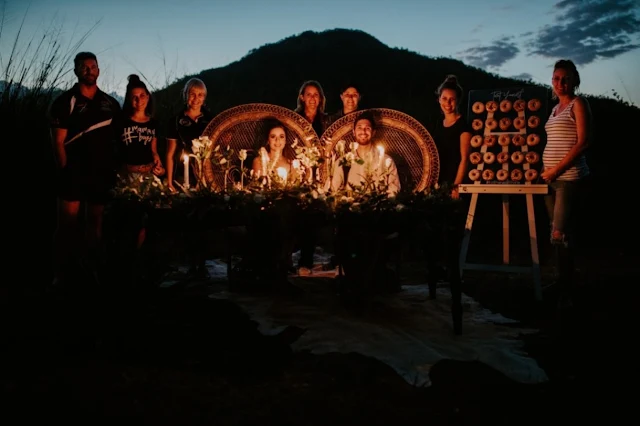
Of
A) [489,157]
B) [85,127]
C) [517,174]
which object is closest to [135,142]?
[85,127]

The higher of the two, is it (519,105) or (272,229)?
(519,105)

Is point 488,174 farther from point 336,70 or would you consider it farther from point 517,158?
point 336,70

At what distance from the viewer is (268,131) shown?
18.9 ft

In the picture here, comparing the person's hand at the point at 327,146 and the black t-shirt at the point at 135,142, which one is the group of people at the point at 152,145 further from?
the person's hand at the point at 327,146

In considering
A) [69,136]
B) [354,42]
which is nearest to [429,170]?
[69,136]

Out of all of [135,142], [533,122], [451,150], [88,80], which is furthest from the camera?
[451,150]

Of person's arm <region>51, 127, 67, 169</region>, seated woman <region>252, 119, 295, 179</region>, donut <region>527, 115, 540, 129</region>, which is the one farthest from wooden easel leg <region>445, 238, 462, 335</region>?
person's arm <region>51, 127, 67, 169</region>

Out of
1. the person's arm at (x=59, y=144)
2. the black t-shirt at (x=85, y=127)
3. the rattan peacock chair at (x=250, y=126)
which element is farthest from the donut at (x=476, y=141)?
the person's arm at (x=59, y=144)

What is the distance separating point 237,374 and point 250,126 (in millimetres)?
3120

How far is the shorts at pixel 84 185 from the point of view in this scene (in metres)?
5.16

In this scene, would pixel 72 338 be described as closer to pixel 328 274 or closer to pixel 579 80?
pixel 328 274

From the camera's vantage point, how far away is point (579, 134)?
492 cm

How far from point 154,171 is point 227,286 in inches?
57.0

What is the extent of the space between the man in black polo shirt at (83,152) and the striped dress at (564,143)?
429 cm
